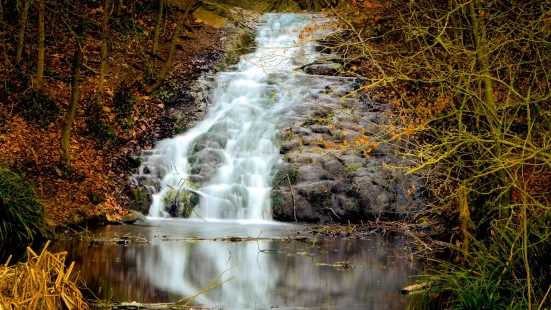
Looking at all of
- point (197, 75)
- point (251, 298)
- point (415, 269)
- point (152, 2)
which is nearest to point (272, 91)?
point (197, 75)

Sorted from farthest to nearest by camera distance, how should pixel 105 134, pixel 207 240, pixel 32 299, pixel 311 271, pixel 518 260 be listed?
pixel 105 134
pixel 207 240
pixel 311 271
pixel 518 260
pixel 32 299

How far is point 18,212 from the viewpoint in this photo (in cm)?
1064

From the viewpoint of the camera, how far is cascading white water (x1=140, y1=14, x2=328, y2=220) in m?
15.8

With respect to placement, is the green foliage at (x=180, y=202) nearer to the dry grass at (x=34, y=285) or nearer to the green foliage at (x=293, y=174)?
the green foliage at (x=293, y=174)

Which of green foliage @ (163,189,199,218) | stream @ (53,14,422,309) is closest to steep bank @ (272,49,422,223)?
stream @ (53,14,422,309)

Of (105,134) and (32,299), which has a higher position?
(105,134)

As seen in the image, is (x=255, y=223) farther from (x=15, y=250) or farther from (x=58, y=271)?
(x=58, y=271)

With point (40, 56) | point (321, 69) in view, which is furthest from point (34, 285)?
point (321, 69)

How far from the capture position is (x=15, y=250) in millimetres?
9812

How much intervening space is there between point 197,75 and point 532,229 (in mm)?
15982

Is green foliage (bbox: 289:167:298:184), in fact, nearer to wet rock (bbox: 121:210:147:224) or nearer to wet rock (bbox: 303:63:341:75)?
wet rock (bbox: 121:210:147:224)

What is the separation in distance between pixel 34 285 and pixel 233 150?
12.4 metres

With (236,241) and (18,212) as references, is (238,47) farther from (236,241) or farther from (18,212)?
(18,212)

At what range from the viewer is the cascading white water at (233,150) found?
1584 cm
